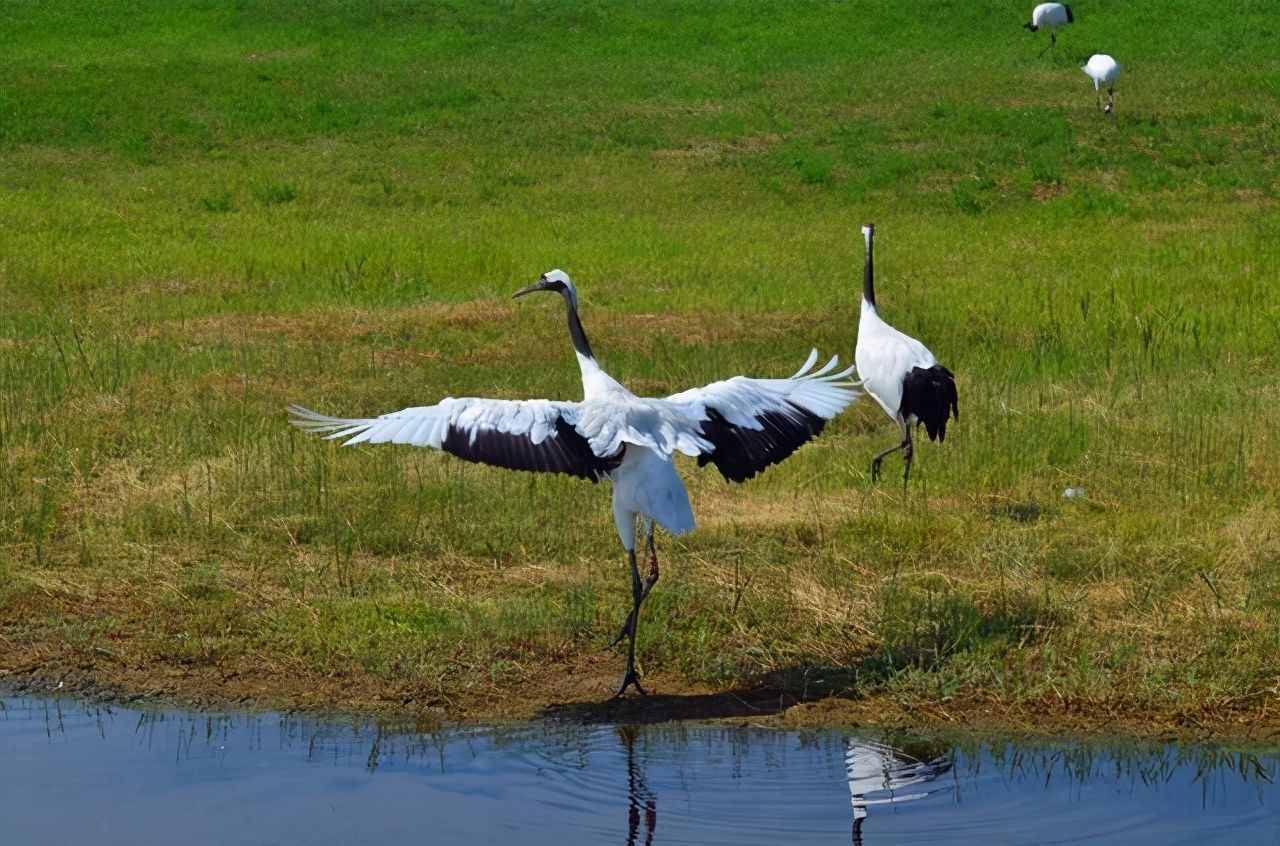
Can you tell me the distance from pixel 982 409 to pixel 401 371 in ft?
13.7

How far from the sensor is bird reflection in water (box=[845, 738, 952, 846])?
6.07 metres

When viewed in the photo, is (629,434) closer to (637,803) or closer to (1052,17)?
(637,803)

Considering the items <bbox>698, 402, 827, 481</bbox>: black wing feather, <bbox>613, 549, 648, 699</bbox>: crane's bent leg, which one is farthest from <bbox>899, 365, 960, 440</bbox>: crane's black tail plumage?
<bbox>613, 549, 648, 699</bbox>: crane's bent leg

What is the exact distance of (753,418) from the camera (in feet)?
24.7

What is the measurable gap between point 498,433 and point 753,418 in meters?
1.19

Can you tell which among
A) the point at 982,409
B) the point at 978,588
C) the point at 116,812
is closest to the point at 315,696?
the point at 116,812

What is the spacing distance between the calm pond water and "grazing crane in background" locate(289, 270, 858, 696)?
86 centimetres

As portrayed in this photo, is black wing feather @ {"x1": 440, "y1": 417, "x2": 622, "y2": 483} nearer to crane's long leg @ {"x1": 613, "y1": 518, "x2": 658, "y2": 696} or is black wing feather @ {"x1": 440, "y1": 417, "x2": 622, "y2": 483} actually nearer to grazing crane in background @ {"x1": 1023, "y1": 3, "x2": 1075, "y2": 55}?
crane's long leg @ {"x1": 613, "y1": 518, "x2": 658, "y2": 696}

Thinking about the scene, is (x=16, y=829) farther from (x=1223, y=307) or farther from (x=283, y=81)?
(x=283, y=81)

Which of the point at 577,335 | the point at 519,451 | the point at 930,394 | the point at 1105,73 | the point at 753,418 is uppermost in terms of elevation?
the point at 1105,73

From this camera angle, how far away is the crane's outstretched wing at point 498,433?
22.6 feet

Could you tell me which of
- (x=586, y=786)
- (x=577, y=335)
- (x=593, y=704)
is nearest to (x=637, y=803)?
(x=586, y=786)

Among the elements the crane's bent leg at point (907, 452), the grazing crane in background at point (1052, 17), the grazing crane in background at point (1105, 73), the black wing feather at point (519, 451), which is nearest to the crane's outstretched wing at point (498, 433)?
the black wing feather at point (519, 451)

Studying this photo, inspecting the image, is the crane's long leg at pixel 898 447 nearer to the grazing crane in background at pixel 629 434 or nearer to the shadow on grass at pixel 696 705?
the grazing crane in background at pixel 629 434
